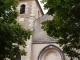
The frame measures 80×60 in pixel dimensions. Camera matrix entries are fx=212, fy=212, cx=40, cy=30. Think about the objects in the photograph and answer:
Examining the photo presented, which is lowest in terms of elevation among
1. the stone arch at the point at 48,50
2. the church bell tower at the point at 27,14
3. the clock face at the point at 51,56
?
the clock face at the point at 51,56

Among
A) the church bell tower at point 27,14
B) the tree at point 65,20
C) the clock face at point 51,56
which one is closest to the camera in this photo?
the tree at point 65,20

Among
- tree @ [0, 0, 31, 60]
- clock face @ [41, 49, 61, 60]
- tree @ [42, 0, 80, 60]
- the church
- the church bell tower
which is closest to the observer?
tree @ [42, 0, 80, 60]

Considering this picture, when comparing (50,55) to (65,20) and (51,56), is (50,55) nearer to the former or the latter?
(51,56)

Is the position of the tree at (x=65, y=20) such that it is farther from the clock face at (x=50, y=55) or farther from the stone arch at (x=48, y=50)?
the clock face at (x=50, y=55)

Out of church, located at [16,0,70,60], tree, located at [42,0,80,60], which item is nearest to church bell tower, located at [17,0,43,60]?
church, located at [16,0,70,60]

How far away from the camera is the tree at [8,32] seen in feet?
34.6

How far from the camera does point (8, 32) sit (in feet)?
34.5

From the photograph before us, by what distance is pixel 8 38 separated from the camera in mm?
10688

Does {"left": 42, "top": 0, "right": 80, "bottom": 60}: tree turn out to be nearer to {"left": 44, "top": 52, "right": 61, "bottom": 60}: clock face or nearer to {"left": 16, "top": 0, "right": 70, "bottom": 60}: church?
{"left": 16, "top": 0, "right": 70, "bottom": 60}: church

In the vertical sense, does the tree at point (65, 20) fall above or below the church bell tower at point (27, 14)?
below

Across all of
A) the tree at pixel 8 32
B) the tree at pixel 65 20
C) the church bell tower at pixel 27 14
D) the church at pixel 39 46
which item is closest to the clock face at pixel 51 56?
the church at pixel 39 46

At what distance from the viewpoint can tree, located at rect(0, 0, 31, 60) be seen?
34.6ft

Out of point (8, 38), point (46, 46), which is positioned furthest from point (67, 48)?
point (46, 46)

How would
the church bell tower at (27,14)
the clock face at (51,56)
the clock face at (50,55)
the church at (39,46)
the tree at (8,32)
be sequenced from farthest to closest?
the church bell tower at (27,14) → the clock face at (51,56) → the clock face at (50,55) → the church at (39,46) → the tree at (8,32)
